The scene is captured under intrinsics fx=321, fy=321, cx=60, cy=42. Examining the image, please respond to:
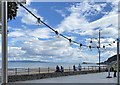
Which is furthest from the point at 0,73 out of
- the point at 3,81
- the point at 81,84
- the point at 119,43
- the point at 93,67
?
the point at 93,67

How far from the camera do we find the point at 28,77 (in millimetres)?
23625

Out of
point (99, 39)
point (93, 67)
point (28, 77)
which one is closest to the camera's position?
point (28, 77)

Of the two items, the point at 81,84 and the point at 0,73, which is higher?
the point at 0,73

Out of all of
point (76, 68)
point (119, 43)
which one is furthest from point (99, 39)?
point (119, 43)

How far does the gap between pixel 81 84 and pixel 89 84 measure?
0.43 metres

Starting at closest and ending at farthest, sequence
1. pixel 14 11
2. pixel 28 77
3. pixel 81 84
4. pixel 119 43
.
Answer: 1. pixel 119 43
2. pixel 14 11
3. pixel 81 84
4. pixel 28 77

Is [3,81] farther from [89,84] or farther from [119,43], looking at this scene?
[89,84]

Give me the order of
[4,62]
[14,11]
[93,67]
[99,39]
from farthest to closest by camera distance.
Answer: [93,67]
[99,39]
[14,11]
[4,62]

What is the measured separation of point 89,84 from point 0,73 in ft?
40.8

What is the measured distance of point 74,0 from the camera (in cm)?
792

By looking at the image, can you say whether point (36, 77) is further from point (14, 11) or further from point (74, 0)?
point (74, 0)

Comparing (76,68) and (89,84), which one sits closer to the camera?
(89,84)

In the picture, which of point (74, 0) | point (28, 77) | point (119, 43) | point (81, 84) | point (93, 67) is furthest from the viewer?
point (93, 67)

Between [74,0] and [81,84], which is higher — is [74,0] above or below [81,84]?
above
